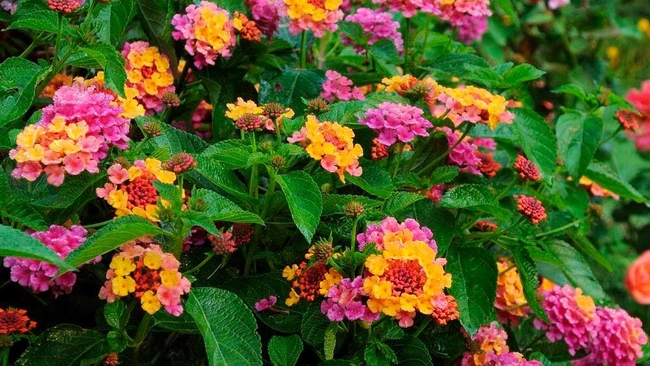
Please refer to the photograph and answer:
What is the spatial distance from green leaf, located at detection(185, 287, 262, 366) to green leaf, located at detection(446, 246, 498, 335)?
1.15 feet

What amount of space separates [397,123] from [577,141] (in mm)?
498

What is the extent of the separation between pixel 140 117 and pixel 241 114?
0.17 metres

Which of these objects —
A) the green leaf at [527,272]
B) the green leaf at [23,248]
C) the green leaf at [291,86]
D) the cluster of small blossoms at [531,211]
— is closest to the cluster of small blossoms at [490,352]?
the green leaf at [527,272]

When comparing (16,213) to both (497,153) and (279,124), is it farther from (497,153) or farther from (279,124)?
(497,153)

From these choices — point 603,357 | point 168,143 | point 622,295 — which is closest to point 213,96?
point 168,143

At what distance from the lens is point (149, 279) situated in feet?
3.82

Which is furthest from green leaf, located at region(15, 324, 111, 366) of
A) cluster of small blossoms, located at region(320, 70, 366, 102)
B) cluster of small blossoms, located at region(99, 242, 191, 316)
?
cluster of small blossoms, located at region(320, 70, 366, 102)

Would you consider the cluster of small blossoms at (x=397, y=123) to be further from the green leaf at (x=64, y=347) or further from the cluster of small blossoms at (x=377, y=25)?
the green leaf at (x=64, y=347)

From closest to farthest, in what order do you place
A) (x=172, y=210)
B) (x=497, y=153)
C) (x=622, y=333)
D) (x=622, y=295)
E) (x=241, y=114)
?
(x=172, y=210)
(x=241, y=114)
(x=622, y=333)
(x=497, y=153)
(x=622, y=295)

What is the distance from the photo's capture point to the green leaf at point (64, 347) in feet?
4.25

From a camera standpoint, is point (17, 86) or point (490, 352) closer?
point (17, 86)

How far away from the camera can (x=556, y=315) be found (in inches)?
63.4

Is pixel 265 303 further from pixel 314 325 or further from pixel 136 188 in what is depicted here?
pixel 136 188

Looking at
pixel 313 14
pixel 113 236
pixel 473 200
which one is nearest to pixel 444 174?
pixel 473 200
